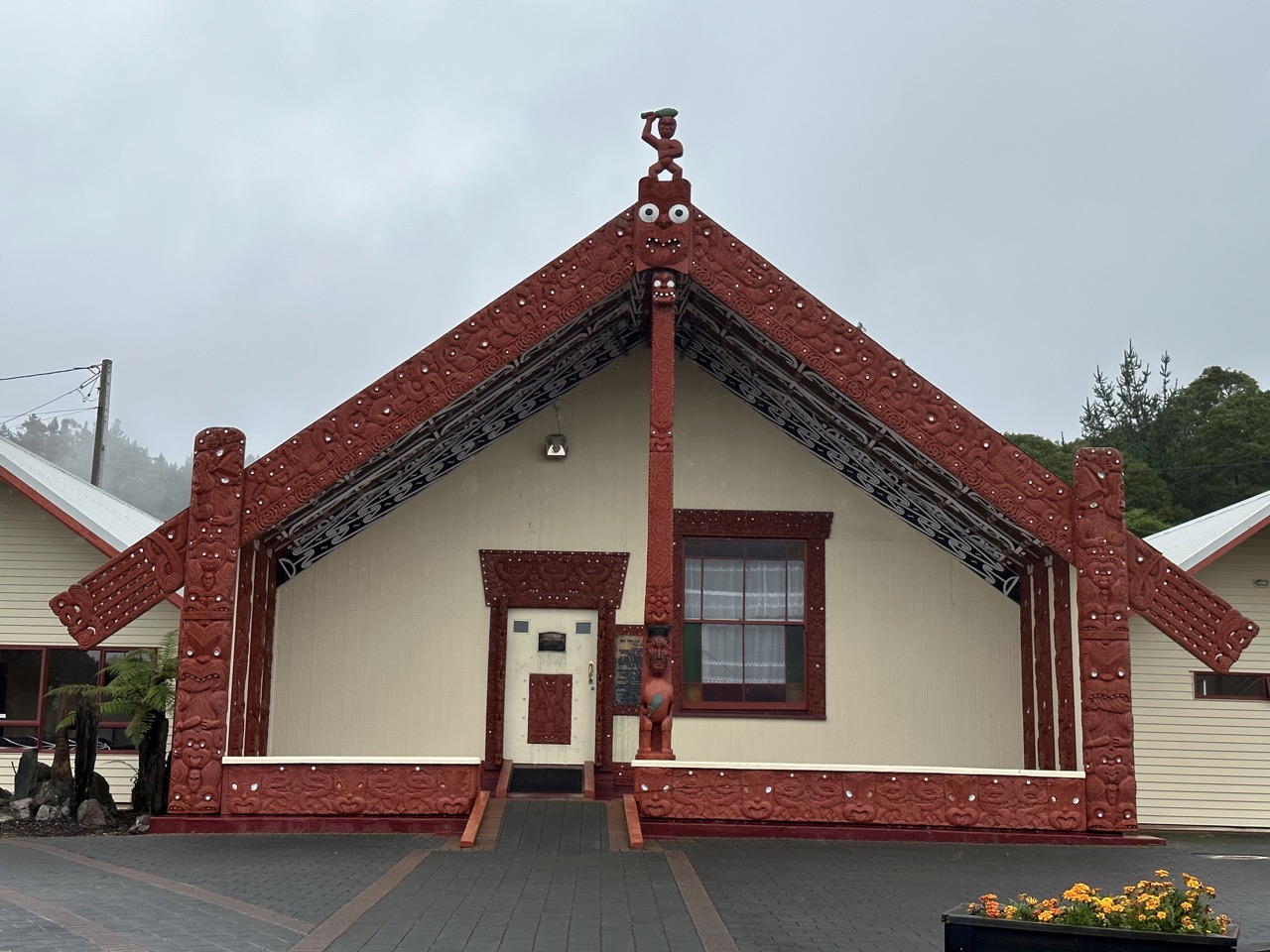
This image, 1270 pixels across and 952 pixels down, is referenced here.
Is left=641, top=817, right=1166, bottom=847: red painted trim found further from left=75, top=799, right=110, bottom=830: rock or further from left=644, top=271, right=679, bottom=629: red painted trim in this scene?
left=75, top=799, right=110, bottom=830: rock

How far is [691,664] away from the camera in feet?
42.8

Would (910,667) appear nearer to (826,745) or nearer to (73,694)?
(826,745)

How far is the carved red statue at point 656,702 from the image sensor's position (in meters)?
10.2

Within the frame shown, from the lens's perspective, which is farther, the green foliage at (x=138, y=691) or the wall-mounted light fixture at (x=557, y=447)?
the wall-mounted light fixture at (x=557, y=447)

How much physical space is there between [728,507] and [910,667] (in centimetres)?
253

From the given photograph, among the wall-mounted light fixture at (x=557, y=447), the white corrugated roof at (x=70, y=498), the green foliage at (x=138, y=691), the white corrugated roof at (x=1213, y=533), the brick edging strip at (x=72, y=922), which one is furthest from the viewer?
the wall-mounted light fixture at (x=557, y=447)

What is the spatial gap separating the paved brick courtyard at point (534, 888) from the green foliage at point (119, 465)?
55329 millimetres

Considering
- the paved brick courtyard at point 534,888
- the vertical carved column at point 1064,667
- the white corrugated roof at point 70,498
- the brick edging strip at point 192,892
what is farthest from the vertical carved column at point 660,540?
the white corrugated roof at point 70,498

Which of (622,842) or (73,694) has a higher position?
(73,694)

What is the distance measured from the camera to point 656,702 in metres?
10.2

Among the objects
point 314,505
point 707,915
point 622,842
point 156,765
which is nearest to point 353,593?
point 314,505

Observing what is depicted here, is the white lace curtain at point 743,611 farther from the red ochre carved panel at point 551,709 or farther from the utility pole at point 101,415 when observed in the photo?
the utility pole at point 101,415

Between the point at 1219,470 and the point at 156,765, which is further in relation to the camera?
the point at 1219,470

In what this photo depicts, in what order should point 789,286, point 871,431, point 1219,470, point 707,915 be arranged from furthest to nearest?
point 1219,470
point 871,431
point 789,286
point 707,915
